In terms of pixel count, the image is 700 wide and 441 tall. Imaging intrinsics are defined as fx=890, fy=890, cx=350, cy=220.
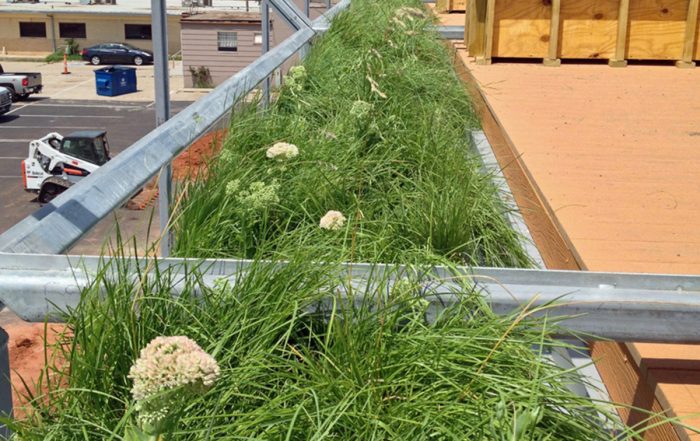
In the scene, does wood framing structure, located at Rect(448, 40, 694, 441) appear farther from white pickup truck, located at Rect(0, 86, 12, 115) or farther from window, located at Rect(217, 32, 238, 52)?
window, located at Rect(217, 32, 238, 52)

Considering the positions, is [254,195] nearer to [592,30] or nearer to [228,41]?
[592,30]

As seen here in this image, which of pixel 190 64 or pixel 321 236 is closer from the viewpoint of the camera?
pixel 321 236

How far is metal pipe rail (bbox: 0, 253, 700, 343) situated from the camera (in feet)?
6.32

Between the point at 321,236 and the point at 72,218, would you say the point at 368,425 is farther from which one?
the point at 321,236

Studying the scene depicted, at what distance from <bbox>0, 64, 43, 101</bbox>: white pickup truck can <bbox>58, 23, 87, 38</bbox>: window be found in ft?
50.3

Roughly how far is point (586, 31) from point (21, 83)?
33946mm

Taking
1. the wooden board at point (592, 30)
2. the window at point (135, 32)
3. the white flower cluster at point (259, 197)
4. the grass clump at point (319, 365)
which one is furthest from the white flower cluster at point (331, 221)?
the window at point (135, 32)

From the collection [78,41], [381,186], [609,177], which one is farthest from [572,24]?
[78,41]

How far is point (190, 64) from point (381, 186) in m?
37.8

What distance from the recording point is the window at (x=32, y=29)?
53719mm

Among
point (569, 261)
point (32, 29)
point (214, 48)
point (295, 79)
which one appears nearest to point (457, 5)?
point (295, 79)

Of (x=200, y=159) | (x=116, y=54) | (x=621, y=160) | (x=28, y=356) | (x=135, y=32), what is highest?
(x=200, y=159)

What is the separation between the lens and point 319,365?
212 cm

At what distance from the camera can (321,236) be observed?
296cm
